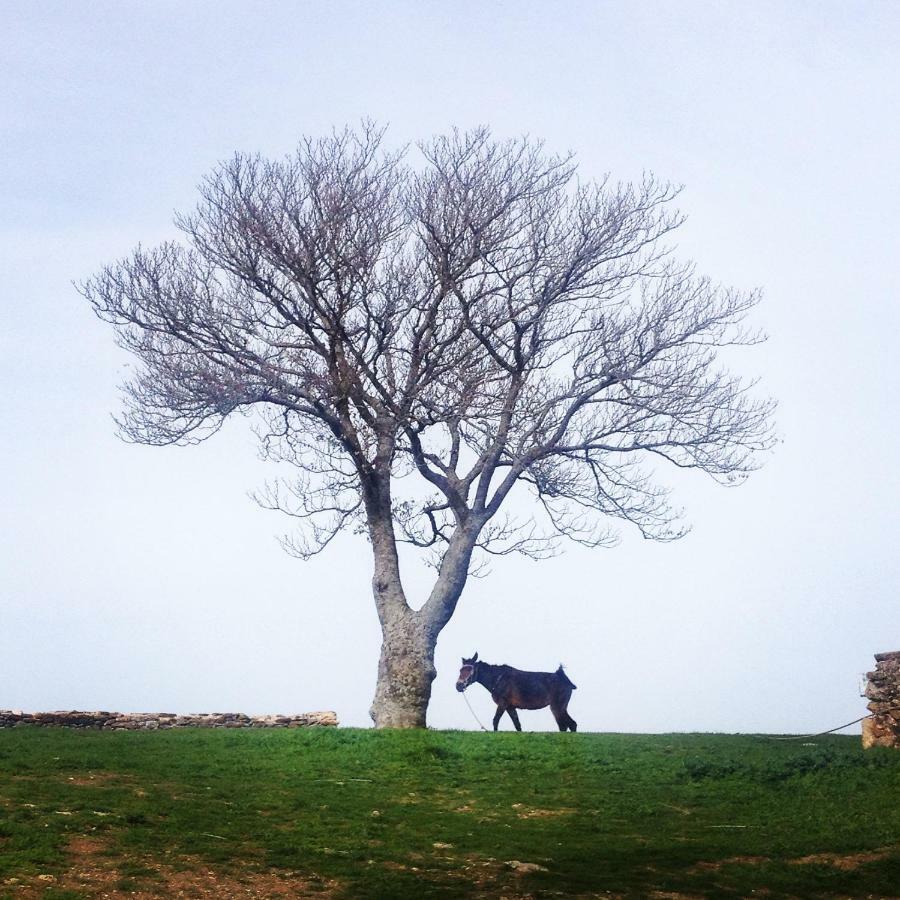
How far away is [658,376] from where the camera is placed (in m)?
27.9

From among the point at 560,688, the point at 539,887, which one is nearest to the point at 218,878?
the point at 539,887

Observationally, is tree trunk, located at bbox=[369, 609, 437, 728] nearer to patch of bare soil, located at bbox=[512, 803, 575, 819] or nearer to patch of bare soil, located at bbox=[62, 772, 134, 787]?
patch of bare soil, located at bbox=[512, 803, 575, 819]

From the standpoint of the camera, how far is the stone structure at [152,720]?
86.4 ft

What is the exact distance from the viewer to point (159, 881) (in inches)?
498

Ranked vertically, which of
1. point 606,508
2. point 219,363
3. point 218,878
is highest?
point 219,363

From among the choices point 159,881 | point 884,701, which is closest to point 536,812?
point 159,881

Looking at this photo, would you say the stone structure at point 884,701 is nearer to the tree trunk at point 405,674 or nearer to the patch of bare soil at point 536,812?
the patch of bare soil at point 536,812

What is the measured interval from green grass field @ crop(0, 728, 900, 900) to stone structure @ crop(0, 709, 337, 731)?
267 centimetres

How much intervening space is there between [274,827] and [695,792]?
282 inches

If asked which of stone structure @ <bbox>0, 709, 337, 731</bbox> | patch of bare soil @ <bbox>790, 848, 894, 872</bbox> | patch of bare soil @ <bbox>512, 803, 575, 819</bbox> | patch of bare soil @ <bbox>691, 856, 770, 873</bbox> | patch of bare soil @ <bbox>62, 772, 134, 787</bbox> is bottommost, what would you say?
patch of bare soil @ <bbox>691, 856, 770, 873</bbox>

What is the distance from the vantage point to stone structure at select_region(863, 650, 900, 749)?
21984 mm

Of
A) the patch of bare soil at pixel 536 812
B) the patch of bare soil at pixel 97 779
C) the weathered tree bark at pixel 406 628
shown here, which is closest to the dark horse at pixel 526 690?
the weathered tree bark at pixel 406 628

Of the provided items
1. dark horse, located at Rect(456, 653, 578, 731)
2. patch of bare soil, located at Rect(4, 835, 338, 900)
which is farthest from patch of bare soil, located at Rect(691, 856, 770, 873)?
dark horse, located at Rect(456, 653, 578, 731)

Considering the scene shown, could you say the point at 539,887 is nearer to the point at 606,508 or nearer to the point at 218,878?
the point at 218,878
